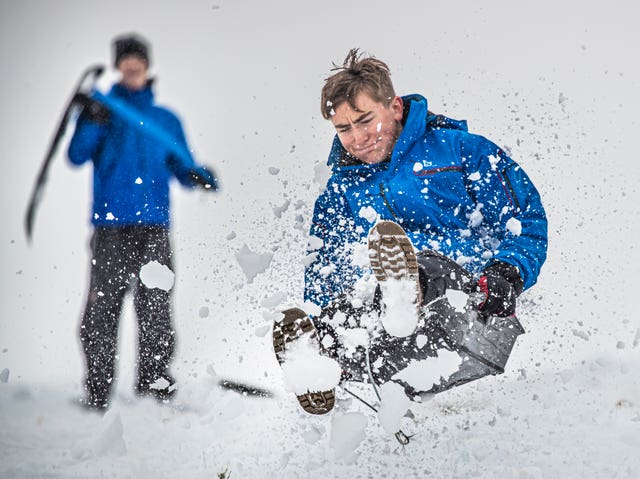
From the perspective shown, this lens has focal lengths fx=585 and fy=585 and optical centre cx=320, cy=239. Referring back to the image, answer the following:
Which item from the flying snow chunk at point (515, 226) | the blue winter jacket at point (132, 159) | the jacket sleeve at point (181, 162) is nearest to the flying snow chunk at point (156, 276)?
the blue winter jacket at point (132, 159)

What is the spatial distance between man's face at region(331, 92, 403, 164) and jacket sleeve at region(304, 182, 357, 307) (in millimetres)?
200

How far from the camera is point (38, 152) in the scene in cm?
438

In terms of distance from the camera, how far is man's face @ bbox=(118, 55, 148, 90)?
2.56 meters

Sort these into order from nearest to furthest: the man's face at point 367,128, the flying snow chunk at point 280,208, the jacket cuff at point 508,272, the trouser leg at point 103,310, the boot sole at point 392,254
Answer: the boot sole at point 392,254 → the jacket cuff at point 508,272 → the man's face at point 367,128 → the flying snow chunk at point 280,208 → the trouser leg at point 103,310

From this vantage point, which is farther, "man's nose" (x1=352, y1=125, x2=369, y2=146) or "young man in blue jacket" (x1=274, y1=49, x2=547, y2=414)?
"man's nose" (x1=352, y1=125, x2=369, y2=146)

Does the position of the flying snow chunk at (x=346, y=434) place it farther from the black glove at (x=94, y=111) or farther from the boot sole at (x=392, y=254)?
the black glove at (x=94, y=111)

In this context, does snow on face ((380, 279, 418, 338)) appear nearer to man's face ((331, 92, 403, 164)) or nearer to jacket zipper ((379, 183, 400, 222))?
jacket zipper ((379, 183, 400, 222))

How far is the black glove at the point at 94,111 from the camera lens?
250cm

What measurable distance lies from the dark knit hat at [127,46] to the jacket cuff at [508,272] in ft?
5.82

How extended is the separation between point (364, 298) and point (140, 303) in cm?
109

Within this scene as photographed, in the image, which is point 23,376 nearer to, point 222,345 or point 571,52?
point 222,345

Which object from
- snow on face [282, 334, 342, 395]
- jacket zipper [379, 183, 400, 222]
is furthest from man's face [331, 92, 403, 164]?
snow on face [282, 334, 342, 395]

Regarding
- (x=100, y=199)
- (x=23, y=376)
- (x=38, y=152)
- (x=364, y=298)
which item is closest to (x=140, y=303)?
(x=100, y=199)

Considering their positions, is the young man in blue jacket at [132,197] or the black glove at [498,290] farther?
the young man in blue jacket at [132,197]
